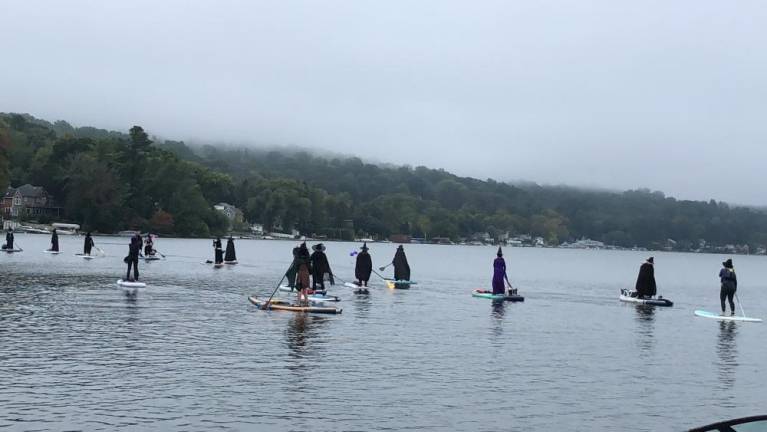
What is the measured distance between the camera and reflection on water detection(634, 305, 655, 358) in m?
25.5

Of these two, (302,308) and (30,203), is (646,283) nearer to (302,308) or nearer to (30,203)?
(302,308)

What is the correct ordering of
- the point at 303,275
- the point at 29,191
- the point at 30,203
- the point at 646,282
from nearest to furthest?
the point at 303,275 < the point at 646,282 < the point at 30,203 < the point at 29,191

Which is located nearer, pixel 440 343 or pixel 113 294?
pixel 440 343

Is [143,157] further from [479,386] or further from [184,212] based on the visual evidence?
[479,386]

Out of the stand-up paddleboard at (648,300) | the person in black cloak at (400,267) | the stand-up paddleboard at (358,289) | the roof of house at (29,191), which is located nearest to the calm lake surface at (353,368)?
the stand-up paddleboard at (358,289)

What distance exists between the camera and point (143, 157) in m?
184

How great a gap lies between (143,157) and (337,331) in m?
166

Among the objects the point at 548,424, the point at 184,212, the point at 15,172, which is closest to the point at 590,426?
the point at 548,424

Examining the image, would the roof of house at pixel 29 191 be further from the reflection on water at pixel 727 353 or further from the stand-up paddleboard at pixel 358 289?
the reflection on water at pixel 727 353

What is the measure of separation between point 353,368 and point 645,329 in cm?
1572

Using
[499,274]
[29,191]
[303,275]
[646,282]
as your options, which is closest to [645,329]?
[499,274]

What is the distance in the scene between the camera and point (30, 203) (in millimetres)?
174250

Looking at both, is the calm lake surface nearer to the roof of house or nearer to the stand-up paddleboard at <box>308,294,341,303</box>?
the stand-up paddleboard at <box>308,294,341,303</box>

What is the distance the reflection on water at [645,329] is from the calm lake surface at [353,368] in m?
0.17
